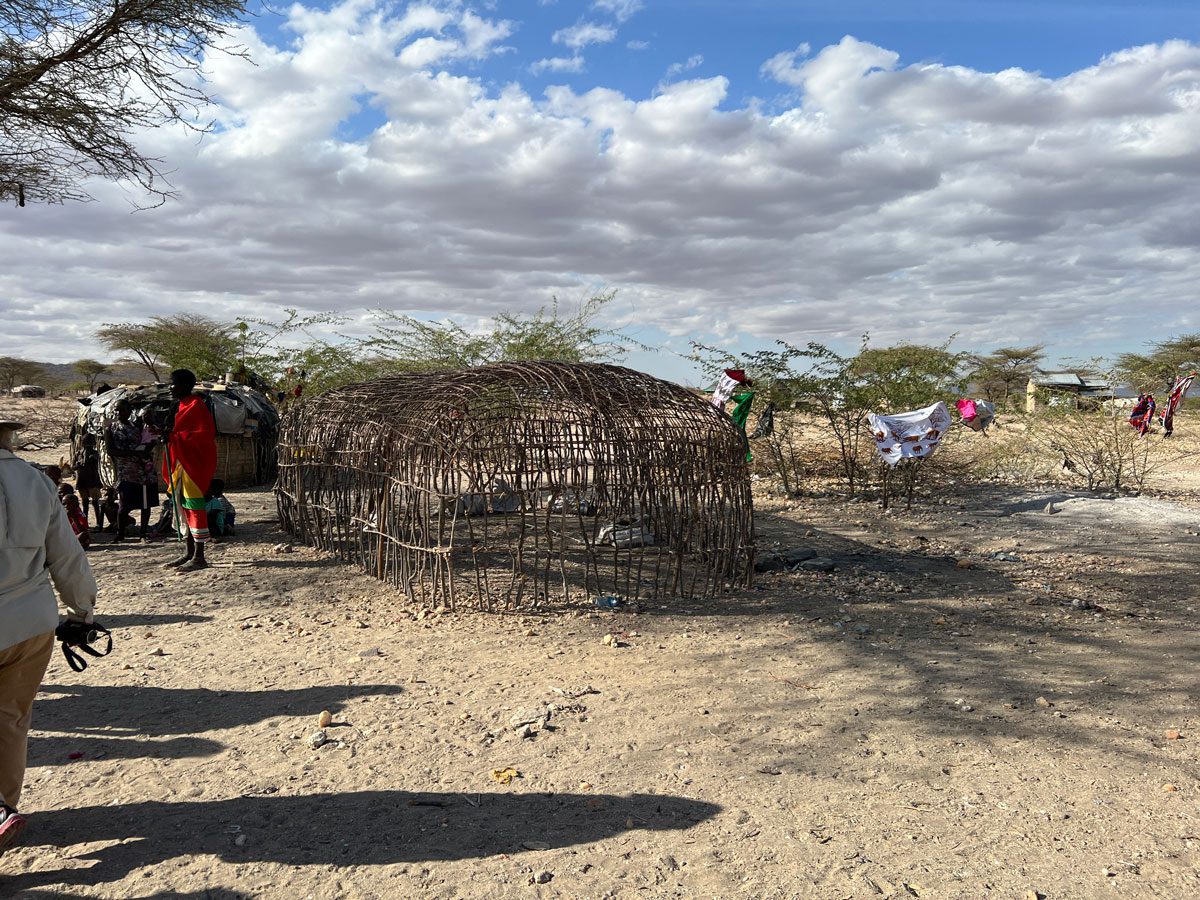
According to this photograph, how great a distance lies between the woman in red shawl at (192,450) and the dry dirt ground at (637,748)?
0.82 m

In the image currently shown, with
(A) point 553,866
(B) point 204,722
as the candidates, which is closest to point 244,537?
(B) point 204,722

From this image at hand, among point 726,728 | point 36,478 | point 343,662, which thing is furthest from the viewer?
point 343,662

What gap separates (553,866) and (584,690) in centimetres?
170

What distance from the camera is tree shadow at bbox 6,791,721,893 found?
311 cm

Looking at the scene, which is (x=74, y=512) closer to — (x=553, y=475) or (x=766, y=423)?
(x=553, y=475)

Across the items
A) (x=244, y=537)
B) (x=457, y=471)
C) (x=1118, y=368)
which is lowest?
(x=244, y=537)

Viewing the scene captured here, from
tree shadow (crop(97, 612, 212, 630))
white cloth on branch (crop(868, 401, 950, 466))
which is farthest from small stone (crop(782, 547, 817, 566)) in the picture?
tree shadow (crop(97, 612, 212, 630))

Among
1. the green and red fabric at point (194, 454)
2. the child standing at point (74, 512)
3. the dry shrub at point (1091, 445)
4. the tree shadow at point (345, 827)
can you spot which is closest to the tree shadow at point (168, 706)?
the tree shadow at point (345, 827)

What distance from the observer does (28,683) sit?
292 cm

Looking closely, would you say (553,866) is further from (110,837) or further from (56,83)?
(56,83)

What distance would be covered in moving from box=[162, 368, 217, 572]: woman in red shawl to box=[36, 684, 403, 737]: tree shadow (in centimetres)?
282

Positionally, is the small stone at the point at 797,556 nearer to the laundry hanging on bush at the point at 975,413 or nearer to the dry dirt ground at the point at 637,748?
the dry dirt ground at the point at 637,748

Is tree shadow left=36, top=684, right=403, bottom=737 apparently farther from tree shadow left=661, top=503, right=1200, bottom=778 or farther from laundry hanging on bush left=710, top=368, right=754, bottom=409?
laundry hanging on bush left=710, top=368, right=754, bottom=409

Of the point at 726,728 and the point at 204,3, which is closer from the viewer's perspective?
the point at 726,728
